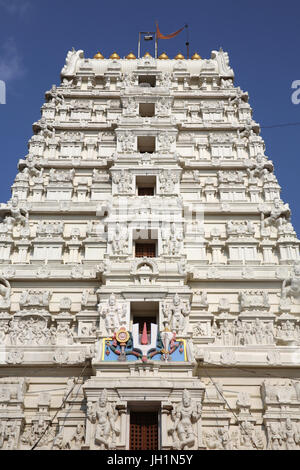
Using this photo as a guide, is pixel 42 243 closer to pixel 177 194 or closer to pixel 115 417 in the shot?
pixel 177 194

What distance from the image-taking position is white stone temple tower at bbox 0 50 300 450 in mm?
14695

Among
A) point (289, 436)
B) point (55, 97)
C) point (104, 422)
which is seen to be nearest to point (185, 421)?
point (104, 422)

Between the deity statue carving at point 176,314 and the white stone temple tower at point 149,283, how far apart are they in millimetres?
42

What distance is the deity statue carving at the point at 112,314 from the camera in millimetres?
16391

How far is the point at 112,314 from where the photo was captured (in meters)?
16.7

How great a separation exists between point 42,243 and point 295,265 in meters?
9.76

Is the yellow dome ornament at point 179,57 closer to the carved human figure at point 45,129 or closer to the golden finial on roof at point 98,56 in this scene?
the golden finial on roof at point 98,56

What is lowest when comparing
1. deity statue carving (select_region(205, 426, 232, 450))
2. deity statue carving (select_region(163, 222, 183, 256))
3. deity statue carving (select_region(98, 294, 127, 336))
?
deity statue carving (select_region(205, 426, 232, 450))

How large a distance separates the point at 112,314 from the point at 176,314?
2.13m

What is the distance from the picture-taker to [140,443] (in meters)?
14.5

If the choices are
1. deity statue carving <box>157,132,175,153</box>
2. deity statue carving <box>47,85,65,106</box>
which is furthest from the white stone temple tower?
deity statue carving <box>47,85,65,106</box>

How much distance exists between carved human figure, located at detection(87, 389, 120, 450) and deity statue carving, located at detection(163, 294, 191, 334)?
10.5 feet

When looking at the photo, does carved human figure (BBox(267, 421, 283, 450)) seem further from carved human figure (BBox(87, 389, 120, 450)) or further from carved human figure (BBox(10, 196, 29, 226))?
carved human figure (BBox(10, 196, 29, 226))

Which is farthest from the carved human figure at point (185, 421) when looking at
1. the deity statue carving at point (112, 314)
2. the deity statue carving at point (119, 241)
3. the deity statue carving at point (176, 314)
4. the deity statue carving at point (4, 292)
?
the deity statue carving at point (4, 292)
